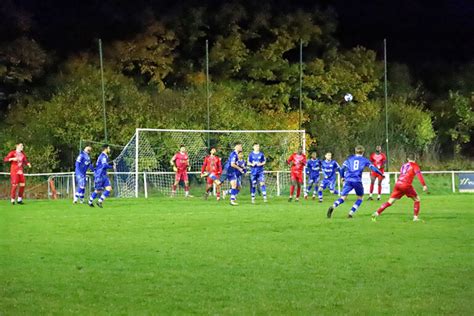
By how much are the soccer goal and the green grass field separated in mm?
14310

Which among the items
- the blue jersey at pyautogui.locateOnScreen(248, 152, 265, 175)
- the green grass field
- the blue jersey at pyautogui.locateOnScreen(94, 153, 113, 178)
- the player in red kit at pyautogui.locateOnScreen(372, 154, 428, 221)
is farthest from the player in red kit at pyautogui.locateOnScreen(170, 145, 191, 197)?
the player in red kit at pyautogui.locateOnScreen(372, 154, 428, 221)

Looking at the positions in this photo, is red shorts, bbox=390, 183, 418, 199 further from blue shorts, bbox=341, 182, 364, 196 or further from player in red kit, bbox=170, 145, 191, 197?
player in red kit, bbox=170, 145, 191, 197

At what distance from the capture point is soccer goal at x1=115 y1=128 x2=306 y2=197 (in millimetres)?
36719

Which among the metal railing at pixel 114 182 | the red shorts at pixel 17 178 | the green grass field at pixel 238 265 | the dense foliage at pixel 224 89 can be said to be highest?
the dense foliage at pixel 224 89

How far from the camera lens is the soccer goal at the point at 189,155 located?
36719mm

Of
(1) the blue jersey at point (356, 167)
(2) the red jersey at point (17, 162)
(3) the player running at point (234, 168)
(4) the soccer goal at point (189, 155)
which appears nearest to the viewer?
(1) the blue jersey at point (356, 167)

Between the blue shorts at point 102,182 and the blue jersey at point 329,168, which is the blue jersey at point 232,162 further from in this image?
the blue shorts at point 102,182

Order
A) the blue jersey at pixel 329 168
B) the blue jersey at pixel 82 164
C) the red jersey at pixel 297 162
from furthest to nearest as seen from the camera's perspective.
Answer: the red jersey at pixel 297 162 < the blue jersey at pixel 329 168 < the blue jersey at pixel 82 164

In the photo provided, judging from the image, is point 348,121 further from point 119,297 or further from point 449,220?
point 119,297

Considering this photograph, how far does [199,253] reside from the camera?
1456 centimetres

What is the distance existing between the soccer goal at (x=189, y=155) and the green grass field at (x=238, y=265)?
14.3m

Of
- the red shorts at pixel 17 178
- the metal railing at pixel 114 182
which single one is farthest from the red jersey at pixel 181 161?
the red shorts at pixel 17 178

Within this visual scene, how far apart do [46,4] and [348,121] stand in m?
19.4

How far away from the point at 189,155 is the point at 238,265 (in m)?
26.7
